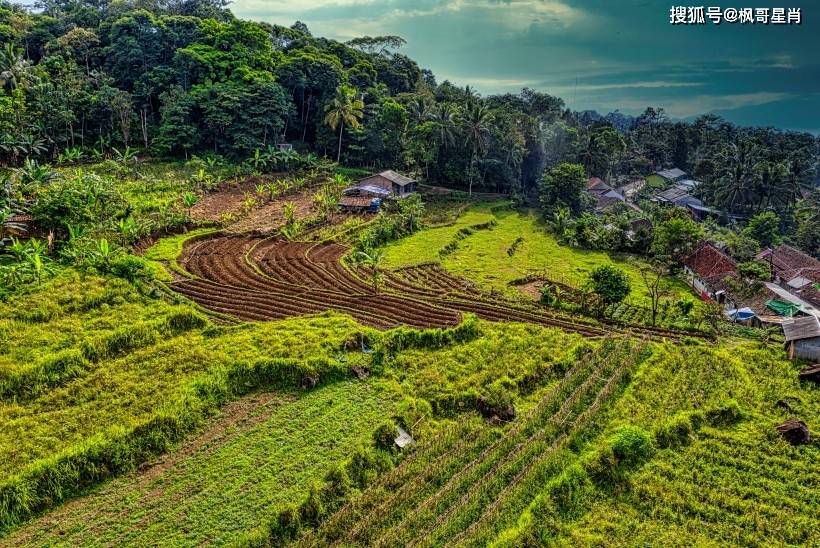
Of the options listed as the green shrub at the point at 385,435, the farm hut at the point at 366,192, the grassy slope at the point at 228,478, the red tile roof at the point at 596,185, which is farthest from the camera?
the red tile roof at the point at 596,185

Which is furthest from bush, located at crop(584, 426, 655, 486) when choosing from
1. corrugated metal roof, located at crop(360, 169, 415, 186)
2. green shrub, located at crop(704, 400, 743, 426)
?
corrugated metal roof, located at crop(360, 169, 415, 186)

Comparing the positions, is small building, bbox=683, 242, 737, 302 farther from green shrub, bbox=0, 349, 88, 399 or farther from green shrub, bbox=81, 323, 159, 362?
green shrub, bbox=0, 349, 88, 399

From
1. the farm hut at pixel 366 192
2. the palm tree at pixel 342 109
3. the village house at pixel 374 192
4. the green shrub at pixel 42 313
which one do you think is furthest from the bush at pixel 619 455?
the palm tree at pixel 342 109

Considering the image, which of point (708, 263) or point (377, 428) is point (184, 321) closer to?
point (377, 428)

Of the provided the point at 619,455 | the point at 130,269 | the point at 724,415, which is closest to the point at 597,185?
the point at 724,415

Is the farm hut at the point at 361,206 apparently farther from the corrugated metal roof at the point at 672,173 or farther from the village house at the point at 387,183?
the corrugated metal roof at the point at 672,173

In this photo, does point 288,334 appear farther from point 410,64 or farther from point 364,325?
point 410,64
